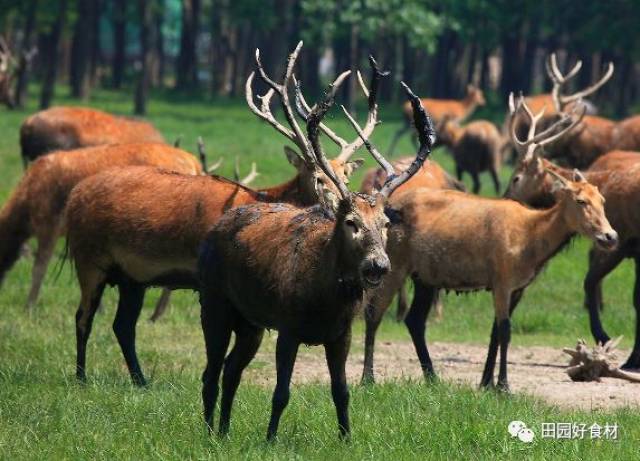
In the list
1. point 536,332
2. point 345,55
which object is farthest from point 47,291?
point 345,55

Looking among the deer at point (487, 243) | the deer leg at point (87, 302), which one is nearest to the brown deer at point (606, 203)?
the deer at point (487, 243)

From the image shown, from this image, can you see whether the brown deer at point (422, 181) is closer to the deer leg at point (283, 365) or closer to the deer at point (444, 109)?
the deer leg at point (283, 365)

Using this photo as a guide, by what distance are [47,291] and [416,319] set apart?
525cm

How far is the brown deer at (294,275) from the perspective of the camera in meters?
7.88

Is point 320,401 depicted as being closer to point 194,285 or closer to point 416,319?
point 194,285

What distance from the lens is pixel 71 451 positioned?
26.9 feet

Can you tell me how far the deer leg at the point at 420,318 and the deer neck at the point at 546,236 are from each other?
960 millimetres

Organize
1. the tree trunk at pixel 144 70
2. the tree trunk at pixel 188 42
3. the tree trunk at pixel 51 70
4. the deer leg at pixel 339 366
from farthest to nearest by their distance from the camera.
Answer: the tree trunk at pixel 188 42 < the tree trunk at pixel 144 70 < the tree trunk at pixel 51 70 < the deer leg at pixel 339 366

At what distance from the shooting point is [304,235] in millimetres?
8359

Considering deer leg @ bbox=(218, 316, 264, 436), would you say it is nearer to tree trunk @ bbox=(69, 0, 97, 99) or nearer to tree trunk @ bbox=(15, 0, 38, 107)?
tree trunk @ bbox=(15, 0, 38, 107)

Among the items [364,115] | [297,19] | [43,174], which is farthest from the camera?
[297,19]

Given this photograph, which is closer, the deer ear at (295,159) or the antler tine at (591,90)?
the deer ear at (295,159)

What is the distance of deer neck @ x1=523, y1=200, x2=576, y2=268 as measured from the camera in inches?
447

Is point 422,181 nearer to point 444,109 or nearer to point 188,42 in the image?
point 444,109
